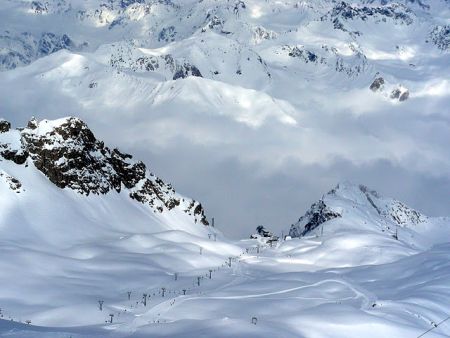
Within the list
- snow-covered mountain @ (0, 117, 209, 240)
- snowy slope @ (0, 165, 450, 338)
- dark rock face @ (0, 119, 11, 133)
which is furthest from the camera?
dark rock face @ (0, 119, 11, 133)

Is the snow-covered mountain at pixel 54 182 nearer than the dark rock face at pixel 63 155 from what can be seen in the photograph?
Yes

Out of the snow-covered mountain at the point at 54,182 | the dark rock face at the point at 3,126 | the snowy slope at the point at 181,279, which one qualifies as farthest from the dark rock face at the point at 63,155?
the dark rock face at the point at 3,126

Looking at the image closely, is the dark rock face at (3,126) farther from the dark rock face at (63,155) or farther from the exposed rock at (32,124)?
the exposed rock at (32,124)

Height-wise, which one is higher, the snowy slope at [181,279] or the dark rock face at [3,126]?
the dark rock face at [3,126]

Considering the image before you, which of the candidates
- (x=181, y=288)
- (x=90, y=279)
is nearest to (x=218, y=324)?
(x=181, y=288)

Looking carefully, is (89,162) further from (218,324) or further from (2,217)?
(218,324)

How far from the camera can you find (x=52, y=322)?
8481 centimetres

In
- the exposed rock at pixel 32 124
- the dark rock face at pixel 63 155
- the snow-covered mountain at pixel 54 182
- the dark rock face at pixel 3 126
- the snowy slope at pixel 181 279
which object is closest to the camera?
the snowy slope at pixel 181 279

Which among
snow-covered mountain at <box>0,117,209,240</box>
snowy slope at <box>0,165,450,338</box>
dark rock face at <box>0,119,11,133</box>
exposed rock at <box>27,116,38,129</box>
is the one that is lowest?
snowy slope at <box>0,165,450,338</box>

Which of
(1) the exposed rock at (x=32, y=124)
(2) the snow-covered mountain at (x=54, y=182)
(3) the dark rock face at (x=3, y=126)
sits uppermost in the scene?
(1) the exposed rock at (x=32, y=124)

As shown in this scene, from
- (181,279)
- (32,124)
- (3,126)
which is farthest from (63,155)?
(181,279)

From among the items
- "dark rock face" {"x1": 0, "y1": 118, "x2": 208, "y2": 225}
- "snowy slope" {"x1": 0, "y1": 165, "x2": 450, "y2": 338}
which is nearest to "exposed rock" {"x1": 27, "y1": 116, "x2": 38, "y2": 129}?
"dark rock face" {"x1": 0, "y1": 118, "x2": 208, "y2": 225}

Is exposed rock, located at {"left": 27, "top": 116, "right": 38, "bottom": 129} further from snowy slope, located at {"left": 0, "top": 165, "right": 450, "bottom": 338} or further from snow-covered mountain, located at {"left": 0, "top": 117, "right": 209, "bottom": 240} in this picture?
snowy slope, located at {"left": 0, "top": 165, "right": 450, "bottom": 338}

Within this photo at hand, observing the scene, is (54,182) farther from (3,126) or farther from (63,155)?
(3,126)
